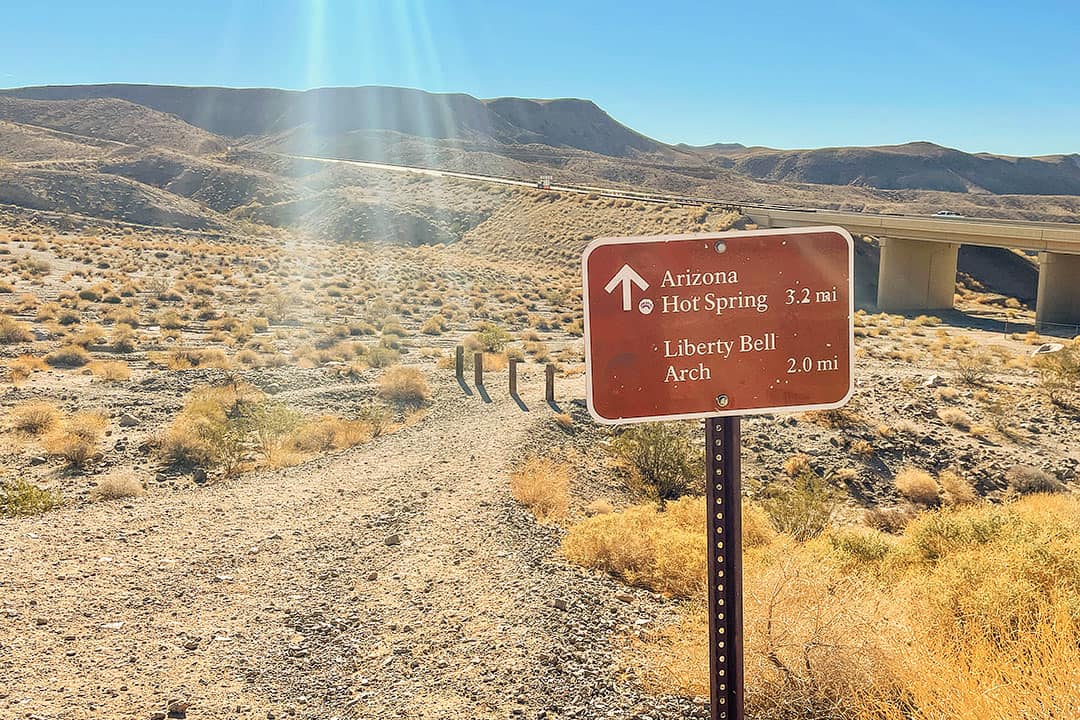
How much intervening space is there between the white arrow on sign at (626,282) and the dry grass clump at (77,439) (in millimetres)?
12211

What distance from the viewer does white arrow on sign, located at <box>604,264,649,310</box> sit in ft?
10.7

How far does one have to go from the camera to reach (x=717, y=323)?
3314mm

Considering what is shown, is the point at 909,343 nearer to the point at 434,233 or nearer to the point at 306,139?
the point at 434,233

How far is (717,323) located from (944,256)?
48.4m

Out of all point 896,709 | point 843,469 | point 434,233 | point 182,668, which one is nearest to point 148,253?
point 434,233

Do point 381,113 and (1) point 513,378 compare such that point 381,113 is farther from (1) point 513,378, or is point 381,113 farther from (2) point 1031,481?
(2) point 1031,481

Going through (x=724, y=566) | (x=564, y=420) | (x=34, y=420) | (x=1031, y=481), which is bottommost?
(x=1031, y=481)

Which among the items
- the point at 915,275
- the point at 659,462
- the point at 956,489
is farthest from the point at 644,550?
the point at 915,275

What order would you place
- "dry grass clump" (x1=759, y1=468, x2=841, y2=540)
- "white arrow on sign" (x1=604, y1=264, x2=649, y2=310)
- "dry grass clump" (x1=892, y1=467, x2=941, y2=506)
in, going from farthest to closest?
"dry grass clump" (x1=892, y1=467, x2=941, y2=506), "dry grass clump" (x1=759, y1=468, x2=841, y2=540), "white arrow on sign" (x1=604, y1=264, x2=649, y2=310)

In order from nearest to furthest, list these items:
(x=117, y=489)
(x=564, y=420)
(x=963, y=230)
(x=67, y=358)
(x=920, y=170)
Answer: (x=117, y=489) → (x=564, y=420) → (x=67, y=358) → (x=963, y=230) → (x=920, y=170)

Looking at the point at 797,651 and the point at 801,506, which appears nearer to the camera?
the point at 797,651

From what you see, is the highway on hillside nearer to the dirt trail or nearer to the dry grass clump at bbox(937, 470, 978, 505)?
the dry grass clump at bbox(937, 470, 978, 505)

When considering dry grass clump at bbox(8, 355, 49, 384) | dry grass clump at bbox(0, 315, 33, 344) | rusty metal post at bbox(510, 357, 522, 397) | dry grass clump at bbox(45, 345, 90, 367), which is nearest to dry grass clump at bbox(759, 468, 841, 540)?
rusty metal post at bbox(510, 357, 522, 397)

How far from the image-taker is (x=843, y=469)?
55.1ft
